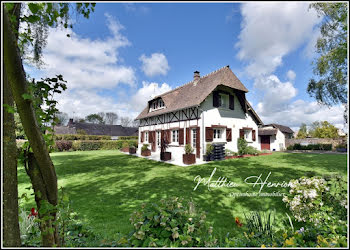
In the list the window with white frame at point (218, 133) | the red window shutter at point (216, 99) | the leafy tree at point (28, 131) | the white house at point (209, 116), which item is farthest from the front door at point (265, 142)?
the leafy tree at point (28, 131)

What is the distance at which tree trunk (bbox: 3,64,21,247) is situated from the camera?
1.52 meters

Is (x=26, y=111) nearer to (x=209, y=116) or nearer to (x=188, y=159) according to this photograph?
(x=188, y=159)

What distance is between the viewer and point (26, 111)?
146cm

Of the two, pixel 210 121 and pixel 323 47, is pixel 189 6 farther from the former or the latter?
pixel 210 121

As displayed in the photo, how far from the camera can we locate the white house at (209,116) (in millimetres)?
13516

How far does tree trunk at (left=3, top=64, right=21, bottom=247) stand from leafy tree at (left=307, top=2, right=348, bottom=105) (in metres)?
8.90

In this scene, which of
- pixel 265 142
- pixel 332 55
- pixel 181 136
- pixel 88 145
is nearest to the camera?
pixel 332 55

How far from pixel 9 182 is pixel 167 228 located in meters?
1.68

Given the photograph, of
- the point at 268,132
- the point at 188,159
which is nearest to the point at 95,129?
the point at 188,159

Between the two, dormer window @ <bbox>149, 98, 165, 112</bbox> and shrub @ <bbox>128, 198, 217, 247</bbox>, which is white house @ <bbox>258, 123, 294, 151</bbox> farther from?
shrub @ <bbox>128, 198, 217, 247</bbox>

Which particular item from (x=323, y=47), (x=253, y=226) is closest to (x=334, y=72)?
(x=323, y=47)

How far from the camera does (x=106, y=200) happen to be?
15.8ft

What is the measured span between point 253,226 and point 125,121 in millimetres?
70285

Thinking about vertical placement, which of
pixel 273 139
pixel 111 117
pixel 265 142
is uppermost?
pixel 111 117
